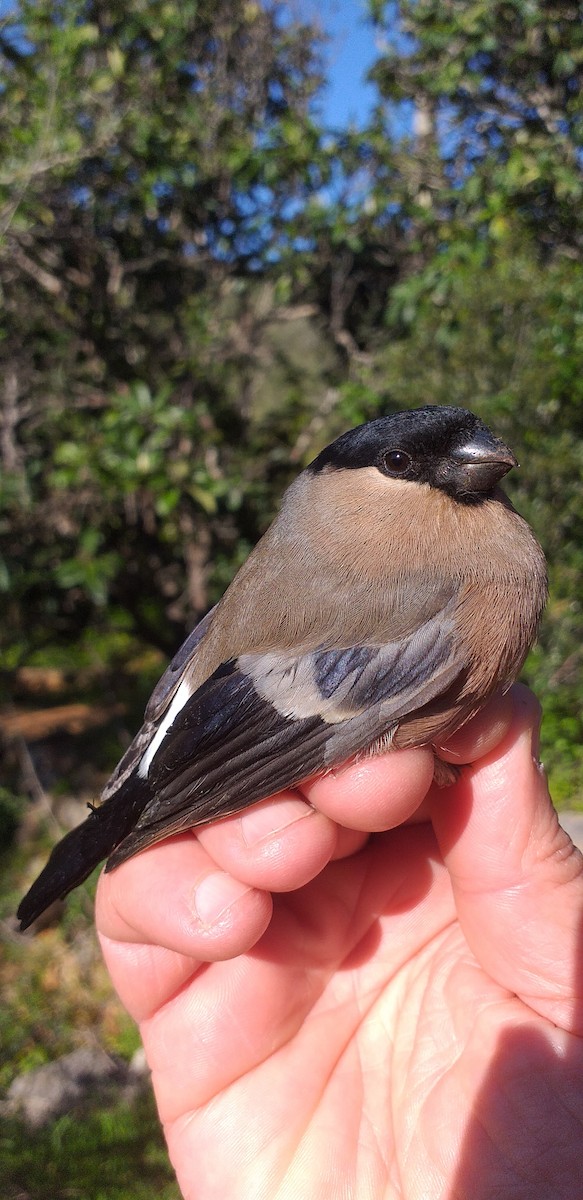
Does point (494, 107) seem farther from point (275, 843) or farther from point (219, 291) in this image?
point (275, 843)

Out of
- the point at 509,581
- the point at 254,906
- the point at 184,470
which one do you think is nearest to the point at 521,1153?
the point at 254,906

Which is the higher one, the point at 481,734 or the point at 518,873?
the point at 481,734

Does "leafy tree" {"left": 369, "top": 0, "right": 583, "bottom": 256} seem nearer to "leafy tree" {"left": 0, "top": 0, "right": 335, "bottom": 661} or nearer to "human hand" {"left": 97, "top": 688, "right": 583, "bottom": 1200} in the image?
"leafy tree" {"left": 0, "top": 0, "right": 335, "bottom": 661}

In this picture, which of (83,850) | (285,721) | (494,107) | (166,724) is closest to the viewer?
(285,721)

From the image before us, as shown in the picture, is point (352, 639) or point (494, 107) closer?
point (352, 639)

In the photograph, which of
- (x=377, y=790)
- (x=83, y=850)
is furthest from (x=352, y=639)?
(x=83, y=850)

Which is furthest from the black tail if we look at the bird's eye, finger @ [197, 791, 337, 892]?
the bird's eye

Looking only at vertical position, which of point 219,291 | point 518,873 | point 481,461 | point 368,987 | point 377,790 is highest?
point 219,291
